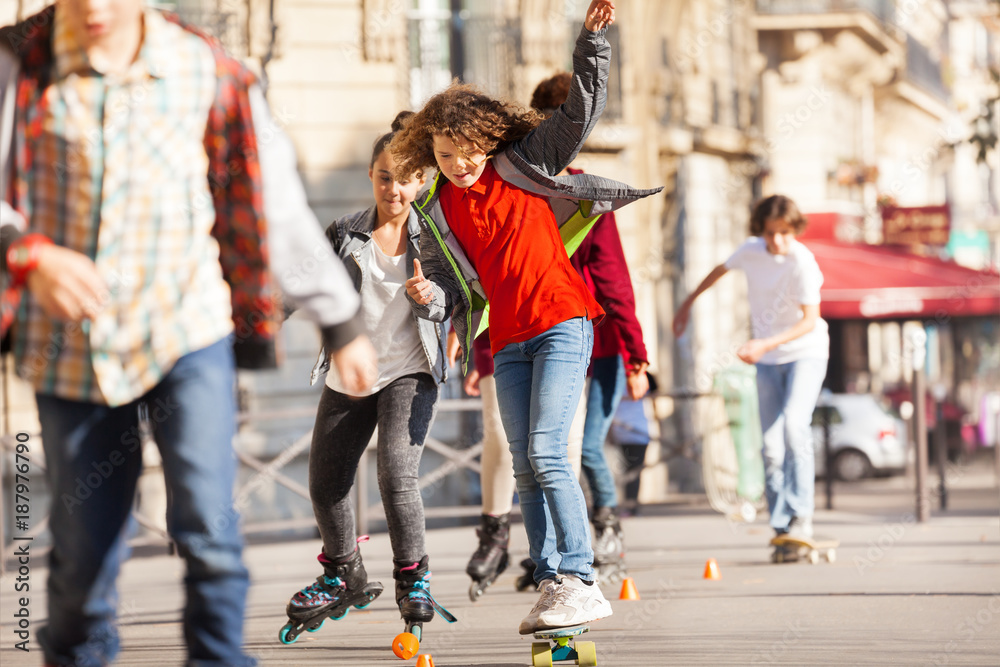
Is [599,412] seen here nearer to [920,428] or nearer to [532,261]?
[532,261]

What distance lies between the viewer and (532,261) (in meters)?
4.07

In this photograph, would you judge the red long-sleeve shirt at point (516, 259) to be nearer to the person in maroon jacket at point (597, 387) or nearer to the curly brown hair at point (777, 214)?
the person in maroon jacket at point (597, 387)

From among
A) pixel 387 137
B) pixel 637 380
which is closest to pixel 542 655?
pixel 637 380

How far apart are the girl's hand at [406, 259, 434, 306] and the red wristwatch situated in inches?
66.6

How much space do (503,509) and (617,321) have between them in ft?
3.04

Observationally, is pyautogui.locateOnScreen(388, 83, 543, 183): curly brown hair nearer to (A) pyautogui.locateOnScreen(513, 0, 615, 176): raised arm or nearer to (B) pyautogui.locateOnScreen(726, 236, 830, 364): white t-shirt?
(A) pyautogui.locateOnScreen(513, 0, 615, 176): raised arm

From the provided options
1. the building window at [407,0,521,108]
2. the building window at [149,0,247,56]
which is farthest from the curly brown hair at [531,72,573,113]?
the building window at [407,0,521,108]

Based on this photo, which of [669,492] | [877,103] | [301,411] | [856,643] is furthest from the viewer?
[877,103]

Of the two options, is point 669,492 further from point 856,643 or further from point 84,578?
point 84,578

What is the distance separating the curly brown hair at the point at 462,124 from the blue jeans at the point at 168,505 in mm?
1639

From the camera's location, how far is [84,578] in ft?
8.76

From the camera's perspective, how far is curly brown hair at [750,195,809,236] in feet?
22.3

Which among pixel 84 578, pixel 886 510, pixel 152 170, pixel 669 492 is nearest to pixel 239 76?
pixel 152 170

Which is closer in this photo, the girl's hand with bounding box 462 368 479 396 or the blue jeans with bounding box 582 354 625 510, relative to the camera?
the girl's hand with bounding box 462 368 479 396
